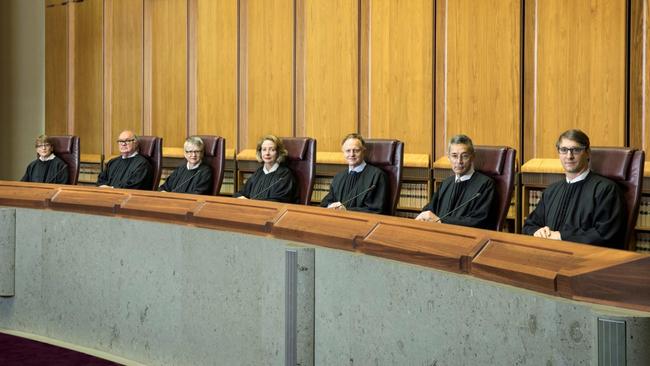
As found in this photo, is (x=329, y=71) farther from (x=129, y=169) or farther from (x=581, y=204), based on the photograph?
(x=581, y=204)

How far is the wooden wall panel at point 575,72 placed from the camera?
5.25 m

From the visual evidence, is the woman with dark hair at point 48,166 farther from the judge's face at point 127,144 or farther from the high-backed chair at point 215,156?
the high-backed chair at point 215,156

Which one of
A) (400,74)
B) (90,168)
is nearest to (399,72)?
(400,74)

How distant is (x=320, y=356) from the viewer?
8.60 feet

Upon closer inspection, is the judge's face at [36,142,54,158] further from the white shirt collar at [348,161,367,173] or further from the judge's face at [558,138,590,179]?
the judge's face at [558,138,590,179]

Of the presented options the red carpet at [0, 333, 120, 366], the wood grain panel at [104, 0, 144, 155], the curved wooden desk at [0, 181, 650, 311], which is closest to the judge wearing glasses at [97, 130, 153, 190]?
the wood grain panel at [104, 0, 144, 155]

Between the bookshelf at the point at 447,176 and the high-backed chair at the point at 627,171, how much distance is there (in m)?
1.46

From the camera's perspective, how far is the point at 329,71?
6930 mm

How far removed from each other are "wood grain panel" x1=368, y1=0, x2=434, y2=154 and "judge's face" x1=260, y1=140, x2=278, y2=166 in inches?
46.3

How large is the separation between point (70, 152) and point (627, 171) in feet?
14.9

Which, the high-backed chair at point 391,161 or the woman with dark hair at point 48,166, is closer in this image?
the high-backed chair at point 391,161

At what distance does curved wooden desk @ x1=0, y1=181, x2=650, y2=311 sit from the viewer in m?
1.71

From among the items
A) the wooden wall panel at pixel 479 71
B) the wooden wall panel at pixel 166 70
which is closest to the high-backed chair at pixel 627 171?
the wooden wall panel at pixel 479 71

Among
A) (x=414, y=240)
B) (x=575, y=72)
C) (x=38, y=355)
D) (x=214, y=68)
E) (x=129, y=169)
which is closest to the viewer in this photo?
(x=414, y=240)
